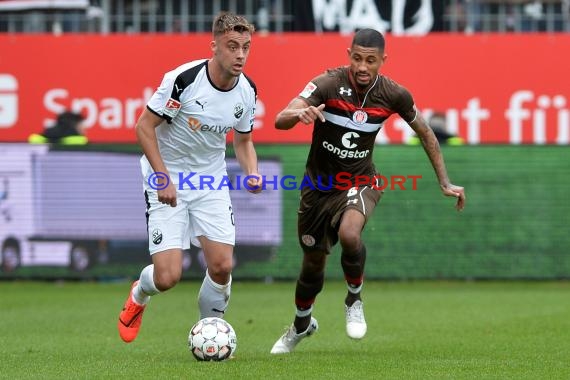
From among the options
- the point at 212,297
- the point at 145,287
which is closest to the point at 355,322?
the point at 212,297

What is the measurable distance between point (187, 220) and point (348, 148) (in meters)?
1.42

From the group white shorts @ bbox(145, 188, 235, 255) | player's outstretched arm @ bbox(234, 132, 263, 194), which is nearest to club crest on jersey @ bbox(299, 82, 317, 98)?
player's outstretched arm @ bbox(234, 132, 263, 194)

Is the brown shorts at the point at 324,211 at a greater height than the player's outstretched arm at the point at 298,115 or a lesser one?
lesser

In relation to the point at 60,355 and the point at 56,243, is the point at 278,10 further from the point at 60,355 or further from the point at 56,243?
the point at 60,355

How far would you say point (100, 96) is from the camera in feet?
63.3

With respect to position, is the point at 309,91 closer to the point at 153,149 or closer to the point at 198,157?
the point at 198,157

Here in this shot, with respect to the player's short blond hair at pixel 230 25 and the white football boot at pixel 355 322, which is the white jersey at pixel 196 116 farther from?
the white football boot at pixel 355 322

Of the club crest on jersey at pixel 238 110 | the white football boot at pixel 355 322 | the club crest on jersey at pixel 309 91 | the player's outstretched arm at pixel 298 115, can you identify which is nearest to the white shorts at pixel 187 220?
the club crest on jersey at pixel 238 110

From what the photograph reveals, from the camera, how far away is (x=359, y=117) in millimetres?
9938

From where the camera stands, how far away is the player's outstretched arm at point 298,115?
8.86 metres

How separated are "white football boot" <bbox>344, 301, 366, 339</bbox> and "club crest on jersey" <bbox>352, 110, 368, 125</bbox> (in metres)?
1.47

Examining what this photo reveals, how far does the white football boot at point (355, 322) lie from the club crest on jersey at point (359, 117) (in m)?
1.47

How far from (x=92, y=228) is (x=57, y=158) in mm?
1165

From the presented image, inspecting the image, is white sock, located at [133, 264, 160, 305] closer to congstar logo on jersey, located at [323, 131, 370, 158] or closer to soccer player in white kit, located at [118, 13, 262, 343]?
soccer player in white kit, located at [118, 13, 262, 343]
